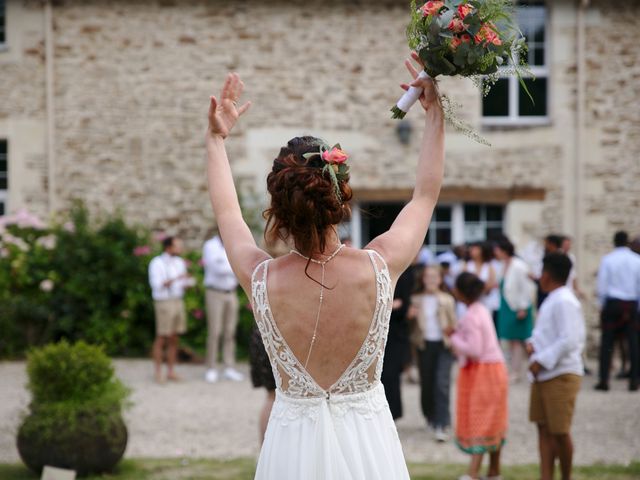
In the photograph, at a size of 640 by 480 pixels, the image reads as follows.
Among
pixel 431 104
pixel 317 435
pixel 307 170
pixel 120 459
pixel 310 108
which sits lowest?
pixel 120 459

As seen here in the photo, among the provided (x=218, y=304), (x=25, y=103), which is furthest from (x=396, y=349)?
(x=25, y=103)

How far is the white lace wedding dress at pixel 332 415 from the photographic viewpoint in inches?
111

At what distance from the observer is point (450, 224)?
1405 centimetres

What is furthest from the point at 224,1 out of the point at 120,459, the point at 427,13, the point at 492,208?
the point at 427,13

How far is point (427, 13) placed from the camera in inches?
119

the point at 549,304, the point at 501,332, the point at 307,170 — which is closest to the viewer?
the point at 307,170

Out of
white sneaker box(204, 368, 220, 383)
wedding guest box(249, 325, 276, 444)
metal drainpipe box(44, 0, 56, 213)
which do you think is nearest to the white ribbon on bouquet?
wedding guest box(249, 325, 276, 444)

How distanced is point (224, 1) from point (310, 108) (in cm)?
204

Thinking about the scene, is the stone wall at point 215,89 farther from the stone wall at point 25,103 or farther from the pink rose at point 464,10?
the pink rose at point 464,10

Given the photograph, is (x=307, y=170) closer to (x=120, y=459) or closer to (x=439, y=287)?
(x=120, y=459)

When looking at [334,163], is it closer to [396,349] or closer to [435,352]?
[396,349]

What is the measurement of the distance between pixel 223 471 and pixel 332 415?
13.8 ft

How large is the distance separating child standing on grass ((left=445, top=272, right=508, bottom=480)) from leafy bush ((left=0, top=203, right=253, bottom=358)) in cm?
653

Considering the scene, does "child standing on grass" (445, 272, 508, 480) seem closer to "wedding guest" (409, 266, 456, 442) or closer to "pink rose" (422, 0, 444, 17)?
"wedding guest" (409, 266, 456, 442)
